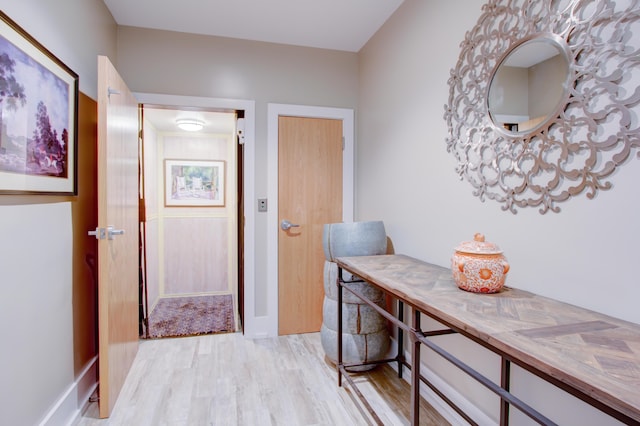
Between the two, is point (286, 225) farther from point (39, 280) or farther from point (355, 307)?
point (39, 280)

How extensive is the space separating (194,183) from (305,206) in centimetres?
219

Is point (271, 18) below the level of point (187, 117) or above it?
above

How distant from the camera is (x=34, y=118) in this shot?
146 cm

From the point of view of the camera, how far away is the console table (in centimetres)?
70

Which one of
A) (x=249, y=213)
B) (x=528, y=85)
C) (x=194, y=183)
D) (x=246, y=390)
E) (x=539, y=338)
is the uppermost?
(x=528, y=85)

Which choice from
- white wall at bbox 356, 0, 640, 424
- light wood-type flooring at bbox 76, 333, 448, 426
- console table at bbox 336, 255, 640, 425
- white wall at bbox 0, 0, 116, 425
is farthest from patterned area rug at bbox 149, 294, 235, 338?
console table at bbox 336, 255, 640, 425

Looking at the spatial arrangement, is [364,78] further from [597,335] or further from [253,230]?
[597,335]

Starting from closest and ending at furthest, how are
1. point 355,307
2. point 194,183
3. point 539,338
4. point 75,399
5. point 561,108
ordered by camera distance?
point 539,338, point 561,108, point 75,399, point 355,307, point 194,183

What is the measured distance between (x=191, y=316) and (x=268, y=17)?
282 cm

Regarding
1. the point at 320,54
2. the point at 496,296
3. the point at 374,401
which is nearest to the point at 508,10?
the point at 496,296

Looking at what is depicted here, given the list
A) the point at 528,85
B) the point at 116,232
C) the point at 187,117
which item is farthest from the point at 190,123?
the point at 528,85

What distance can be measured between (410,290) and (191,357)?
1913mm

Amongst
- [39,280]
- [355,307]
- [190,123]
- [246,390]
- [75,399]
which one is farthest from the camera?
[190,123]

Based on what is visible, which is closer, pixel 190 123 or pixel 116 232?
pixel 116 232
